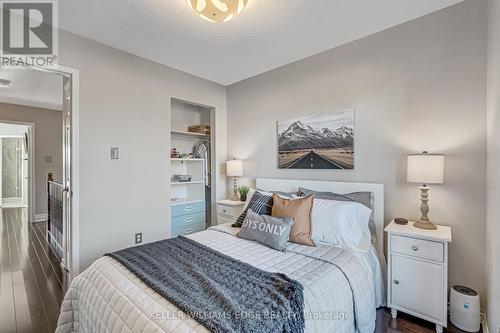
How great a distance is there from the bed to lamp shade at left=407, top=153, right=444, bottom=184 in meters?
0.73

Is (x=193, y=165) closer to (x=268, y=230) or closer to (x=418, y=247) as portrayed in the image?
(x=268, y=230)

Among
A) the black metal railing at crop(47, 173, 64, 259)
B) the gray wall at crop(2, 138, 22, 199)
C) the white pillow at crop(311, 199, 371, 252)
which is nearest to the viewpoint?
the white pillow at crop(311, 199, 371, 252)

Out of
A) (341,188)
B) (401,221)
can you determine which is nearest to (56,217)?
(341,188)

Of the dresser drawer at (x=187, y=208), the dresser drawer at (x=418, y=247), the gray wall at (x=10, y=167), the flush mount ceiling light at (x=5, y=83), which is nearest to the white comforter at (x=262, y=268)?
the dresser drawer at (x=418, y=247)

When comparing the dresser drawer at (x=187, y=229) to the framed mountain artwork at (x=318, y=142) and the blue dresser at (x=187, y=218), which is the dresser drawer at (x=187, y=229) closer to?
the blue dresser at (x=187, y=218)

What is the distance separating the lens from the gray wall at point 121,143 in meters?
2.45

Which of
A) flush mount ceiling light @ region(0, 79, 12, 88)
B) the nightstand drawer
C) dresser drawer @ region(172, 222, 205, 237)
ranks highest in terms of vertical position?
flush mount ceiling light @ region(0, 79, 12, 88)

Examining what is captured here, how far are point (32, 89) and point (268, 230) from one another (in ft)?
15.7

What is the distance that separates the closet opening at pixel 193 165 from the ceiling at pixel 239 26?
3.65ft

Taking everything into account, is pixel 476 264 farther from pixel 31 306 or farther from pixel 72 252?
pixel 31 306

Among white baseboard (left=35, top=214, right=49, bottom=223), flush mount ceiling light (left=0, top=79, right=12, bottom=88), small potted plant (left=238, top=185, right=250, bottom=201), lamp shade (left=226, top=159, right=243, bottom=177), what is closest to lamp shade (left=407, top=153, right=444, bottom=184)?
small potted plant (left=238, top=185, right=250, bottom=201)

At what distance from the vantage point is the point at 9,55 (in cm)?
207

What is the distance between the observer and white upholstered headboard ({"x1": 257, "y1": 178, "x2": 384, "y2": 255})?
228 centimetres

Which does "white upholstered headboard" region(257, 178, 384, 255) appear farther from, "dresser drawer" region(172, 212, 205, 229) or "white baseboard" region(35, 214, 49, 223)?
"white baseboard" region(35, 214, 49, 223)
